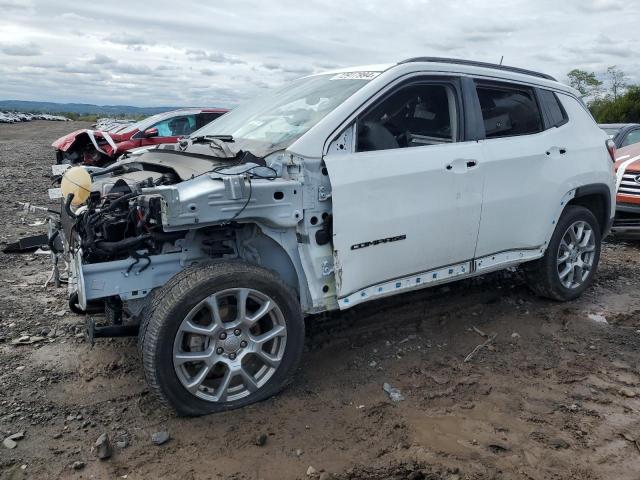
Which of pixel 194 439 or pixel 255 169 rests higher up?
pixel 255 169

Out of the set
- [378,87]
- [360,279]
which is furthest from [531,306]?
[378,87]

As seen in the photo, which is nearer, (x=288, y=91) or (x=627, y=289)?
(x=288, y=91)

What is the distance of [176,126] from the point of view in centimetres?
1212

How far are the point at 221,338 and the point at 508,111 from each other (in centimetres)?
300

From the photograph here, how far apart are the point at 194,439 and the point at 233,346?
0.55 meters

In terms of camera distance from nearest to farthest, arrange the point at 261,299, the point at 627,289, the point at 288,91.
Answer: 1. the point at 261,299
2. the point at 288,91
3. the point at 627,289

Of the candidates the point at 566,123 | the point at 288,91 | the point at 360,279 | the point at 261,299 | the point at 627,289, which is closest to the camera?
the point at 261,299

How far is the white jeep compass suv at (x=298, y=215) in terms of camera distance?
3.23 metres

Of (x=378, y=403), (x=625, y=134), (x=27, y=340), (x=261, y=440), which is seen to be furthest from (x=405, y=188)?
(x=625, y=134)

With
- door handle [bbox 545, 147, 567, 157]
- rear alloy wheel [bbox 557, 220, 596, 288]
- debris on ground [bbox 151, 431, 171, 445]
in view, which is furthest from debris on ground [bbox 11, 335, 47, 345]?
rear alloy wheel [bbox 557, 220, 596, 288]

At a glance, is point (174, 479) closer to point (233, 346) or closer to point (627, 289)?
point (233, 346)

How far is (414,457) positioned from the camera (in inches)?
118

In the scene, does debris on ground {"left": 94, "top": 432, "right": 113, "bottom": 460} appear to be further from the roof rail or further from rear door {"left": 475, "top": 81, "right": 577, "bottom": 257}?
the roof rail

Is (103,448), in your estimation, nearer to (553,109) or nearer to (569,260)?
(569,260)
